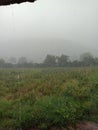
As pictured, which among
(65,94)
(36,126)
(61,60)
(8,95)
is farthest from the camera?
(61,60)

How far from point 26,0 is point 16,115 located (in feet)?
23.0

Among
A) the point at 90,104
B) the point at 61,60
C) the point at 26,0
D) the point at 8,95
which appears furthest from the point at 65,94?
the point at 61,60

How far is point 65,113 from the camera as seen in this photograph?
348 inches

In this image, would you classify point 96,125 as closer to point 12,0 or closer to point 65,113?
point 65,113

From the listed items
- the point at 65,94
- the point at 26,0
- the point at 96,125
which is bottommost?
the point at 96,125

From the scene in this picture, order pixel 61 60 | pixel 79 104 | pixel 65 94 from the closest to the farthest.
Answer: pixel 79 104 < pixel 65 94 < pixel 61 60

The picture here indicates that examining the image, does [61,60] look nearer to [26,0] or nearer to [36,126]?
[36,126]

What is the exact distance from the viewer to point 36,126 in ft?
27.6

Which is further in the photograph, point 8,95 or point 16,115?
point 8,95

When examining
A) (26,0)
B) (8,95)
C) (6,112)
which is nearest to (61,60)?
(8,95)

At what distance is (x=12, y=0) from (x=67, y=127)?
21.9ft

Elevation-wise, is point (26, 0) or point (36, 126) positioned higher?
point (26, 0)

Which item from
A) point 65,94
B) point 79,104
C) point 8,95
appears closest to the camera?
point 79,104

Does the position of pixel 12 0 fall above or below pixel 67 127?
above
